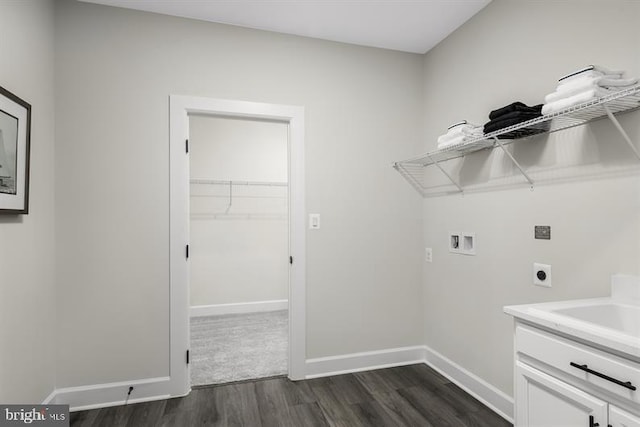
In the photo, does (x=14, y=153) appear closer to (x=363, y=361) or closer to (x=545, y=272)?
(x=363, y=361)

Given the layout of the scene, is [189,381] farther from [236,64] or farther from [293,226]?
[236,64]

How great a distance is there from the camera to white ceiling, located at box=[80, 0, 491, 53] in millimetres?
2219

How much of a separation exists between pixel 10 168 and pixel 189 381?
169cm

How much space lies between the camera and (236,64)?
97.7 inches

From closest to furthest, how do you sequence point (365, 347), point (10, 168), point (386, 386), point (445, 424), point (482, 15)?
1. point (10, 168)
2. point (445, 424)
3. point (482, 15)
4. point (386, 386)
5. point (365, 347)

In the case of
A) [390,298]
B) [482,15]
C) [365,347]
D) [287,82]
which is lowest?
[365,347]

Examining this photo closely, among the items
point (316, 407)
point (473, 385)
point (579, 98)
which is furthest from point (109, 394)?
point (579, 98)

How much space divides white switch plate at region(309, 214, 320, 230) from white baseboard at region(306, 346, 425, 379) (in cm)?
101

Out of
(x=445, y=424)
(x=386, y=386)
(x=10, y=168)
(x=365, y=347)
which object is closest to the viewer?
(x=10, y=168)

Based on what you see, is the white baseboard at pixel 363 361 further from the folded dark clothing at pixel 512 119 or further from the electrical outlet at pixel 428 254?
the folded dark clothing at pixel 512 119

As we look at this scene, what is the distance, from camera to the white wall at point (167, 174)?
86.4 inches

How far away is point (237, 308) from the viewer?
14.3ft

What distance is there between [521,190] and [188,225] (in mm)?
2158

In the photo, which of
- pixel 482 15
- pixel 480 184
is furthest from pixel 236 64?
pixel 480 184
